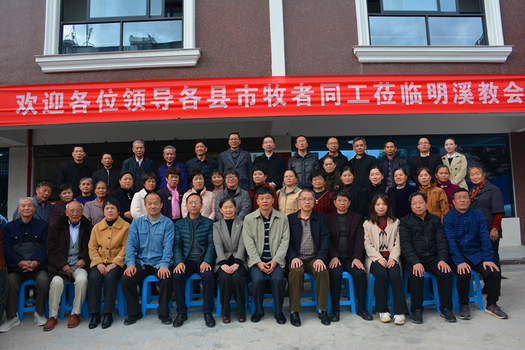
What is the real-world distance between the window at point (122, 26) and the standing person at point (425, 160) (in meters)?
4.24

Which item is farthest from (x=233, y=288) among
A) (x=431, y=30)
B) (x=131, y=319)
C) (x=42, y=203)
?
(x=431, y=30)

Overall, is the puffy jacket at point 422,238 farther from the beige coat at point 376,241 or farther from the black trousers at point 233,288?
the black trousers at point 233,288

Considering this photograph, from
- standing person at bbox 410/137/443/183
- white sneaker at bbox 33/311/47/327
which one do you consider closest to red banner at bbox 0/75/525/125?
standing person at bbox 410/137/443/183

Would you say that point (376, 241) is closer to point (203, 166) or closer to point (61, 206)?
point (203, 166)

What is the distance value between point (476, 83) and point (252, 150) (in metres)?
3.85

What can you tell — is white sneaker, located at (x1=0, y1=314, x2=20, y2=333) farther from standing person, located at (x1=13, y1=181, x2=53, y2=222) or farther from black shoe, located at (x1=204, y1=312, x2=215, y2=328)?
black shoe, located at (x1=204, y1=312, x2=215, y2=328)

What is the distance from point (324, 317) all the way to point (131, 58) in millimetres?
4673

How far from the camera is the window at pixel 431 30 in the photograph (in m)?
5.32

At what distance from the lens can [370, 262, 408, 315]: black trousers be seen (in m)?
3.21

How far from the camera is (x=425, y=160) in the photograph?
15.5ft

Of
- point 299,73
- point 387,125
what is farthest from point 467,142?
point 299,73

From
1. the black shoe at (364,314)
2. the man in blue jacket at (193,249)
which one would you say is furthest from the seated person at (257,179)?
the black shoe at (364,314)

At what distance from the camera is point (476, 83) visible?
493cm

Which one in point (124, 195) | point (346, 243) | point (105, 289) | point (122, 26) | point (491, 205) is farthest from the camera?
point (122, 26)
